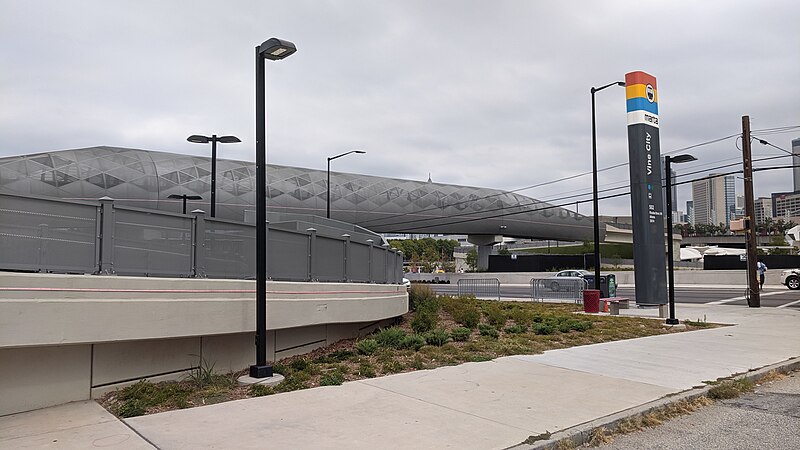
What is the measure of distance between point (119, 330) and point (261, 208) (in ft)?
8.76

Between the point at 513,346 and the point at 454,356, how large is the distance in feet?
6.90

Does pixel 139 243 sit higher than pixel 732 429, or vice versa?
pixel 139 243

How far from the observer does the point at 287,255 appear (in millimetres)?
10609

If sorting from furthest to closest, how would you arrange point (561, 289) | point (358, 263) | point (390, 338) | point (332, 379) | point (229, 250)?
1. point (561, 289)
2. point (358, 263)
3. point (390, 338)
4. point (229, 250)
5. point (332, 379)

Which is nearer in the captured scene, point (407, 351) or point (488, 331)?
point (407, 351)

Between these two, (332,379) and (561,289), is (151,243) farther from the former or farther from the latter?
(561,289)

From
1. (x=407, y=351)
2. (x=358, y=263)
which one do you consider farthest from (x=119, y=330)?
(x=358, y=263)

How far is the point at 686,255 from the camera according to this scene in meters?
82.5

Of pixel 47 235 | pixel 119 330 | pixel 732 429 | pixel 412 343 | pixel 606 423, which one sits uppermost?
pixel 47 235

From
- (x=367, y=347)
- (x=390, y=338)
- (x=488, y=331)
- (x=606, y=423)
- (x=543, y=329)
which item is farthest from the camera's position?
(x=543, y=329)

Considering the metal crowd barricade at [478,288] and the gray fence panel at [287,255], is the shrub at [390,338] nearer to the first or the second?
the gray fence panel at [287,255]

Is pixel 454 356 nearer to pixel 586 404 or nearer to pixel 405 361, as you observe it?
pixel 405 361

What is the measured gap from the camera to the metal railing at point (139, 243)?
6941 mm

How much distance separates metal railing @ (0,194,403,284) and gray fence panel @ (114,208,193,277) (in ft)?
0.04
